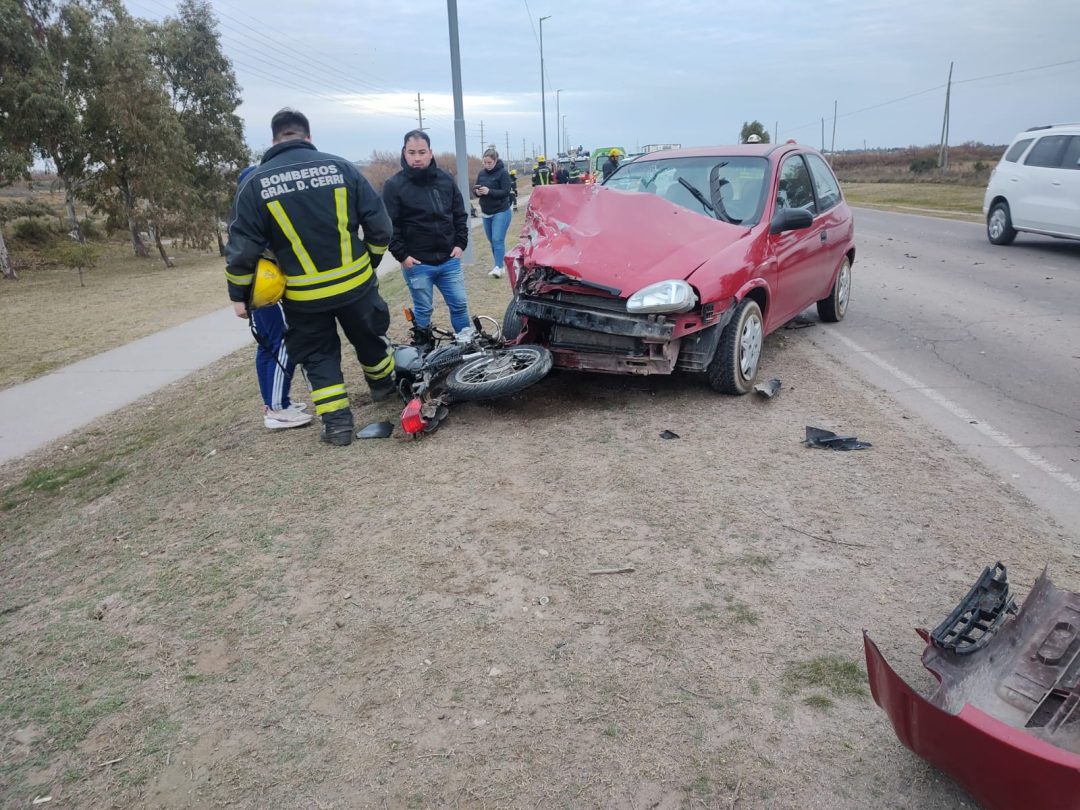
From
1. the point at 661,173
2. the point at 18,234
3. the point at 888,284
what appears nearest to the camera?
the point at 661,173

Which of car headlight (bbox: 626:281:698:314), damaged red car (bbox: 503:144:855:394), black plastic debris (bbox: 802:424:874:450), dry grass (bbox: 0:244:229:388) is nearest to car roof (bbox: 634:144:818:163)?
damaged red car (bbox: 503:144:855:394)

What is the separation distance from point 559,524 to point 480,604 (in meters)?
0.73

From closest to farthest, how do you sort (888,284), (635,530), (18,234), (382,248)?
(635,530)
(382,248)
(888,284)
(18,234)

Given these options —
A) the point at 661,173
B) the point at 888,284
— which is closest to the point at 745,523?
the point at 661,173

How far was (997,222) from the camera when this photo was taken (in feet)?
44.6

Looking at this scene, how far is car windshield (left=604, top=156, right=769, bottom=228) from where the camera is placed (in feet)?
19.2

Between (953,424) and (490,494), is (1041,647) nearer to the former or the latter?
(490,494)

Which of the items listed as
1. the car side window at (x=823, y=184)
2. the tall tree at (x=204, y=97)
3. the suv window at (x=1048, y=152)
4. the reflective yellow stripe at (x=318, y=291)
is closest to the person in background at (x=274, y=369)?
the reflective yellow stripe at (x=318, y=291)

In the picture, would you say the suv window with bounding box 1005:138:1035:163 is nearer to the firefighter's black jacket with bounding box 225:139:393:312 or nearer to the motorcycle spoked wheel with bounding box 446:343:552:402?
the motorcycle spoked wheel with bounding box 446:343:552:402

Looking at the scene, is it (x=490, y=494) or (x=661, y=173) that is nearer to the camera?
(x=490, y=494)

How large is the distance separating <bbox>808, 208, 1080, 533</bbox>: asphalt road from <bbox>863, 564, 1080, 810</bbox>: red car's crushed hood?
1149 mm

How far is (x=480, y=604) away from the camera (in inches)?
121

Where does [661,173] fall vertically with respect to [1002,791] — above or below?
above

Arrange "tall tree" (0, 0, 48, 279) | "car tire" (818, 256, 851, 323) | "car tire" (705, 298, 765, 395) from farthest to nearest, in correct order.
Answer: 1. "tall tree" (0, 0, 48, 279)
2. "car tire" (818, 256, 851, 323)
3. "car tire" (705, 298, 765, 395)
